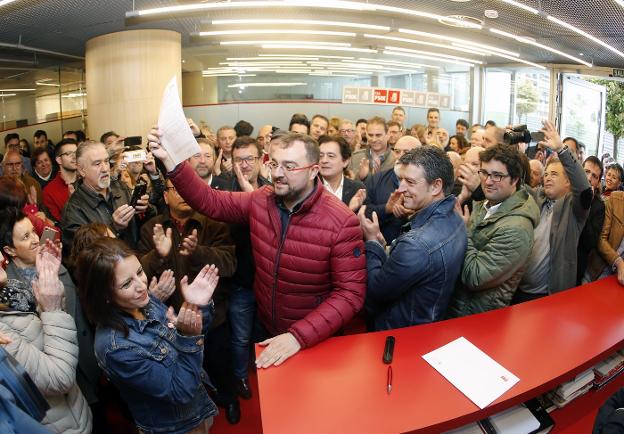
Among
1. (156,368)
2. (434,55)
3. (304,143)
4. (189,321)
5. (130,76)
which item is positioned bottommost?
(156,368)

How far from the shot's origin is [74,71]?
11.1 m

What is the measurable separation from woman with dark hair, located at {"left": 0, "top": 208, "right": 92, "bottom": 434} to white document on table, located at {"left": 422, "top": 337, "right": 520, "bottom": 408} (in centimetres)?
134

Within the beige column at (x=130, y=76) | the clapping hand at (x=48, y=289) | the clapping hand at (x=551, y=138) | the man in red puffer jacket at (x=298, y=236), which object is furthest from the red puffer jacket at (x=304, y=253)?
the beige column at (x=130, y=76)

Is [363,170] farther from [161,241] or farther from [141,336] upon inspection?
[141,336]

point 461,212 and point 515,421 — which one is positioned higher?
point 461,212

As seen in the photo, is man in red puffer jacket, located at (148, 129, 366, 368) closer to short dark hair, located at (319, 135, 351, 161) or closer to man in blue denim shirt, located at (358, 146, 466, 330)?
man in blue denim shirt, located at (358, 146, 466, 330)

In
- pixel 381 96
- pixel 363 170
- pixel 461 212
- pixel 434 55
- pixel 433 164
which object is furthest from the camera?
pixel 434 55

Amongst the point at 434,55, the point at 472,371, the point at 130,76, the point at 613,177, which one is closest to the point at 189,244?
the point at 472,371

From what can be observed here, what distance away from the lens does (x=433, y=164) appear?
1991 millimetres

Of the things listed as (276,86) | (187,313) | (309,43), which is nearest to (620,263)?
(187,313)

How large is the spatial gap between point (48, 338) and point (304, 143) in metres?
1.32

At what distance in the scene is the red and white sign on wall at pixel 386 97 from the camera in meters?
7.35

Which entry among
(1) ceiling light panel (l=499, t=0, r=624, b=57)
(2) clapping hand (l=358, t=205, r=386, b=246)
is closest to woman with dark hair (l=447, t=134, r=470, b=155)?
(1) ceiling light panel (l=499, t=0, r=624, b=57)

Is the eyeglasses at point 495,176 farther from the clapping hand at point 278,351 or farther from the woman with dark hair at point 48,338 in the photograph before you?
the woman with dark hair at point 48,338
